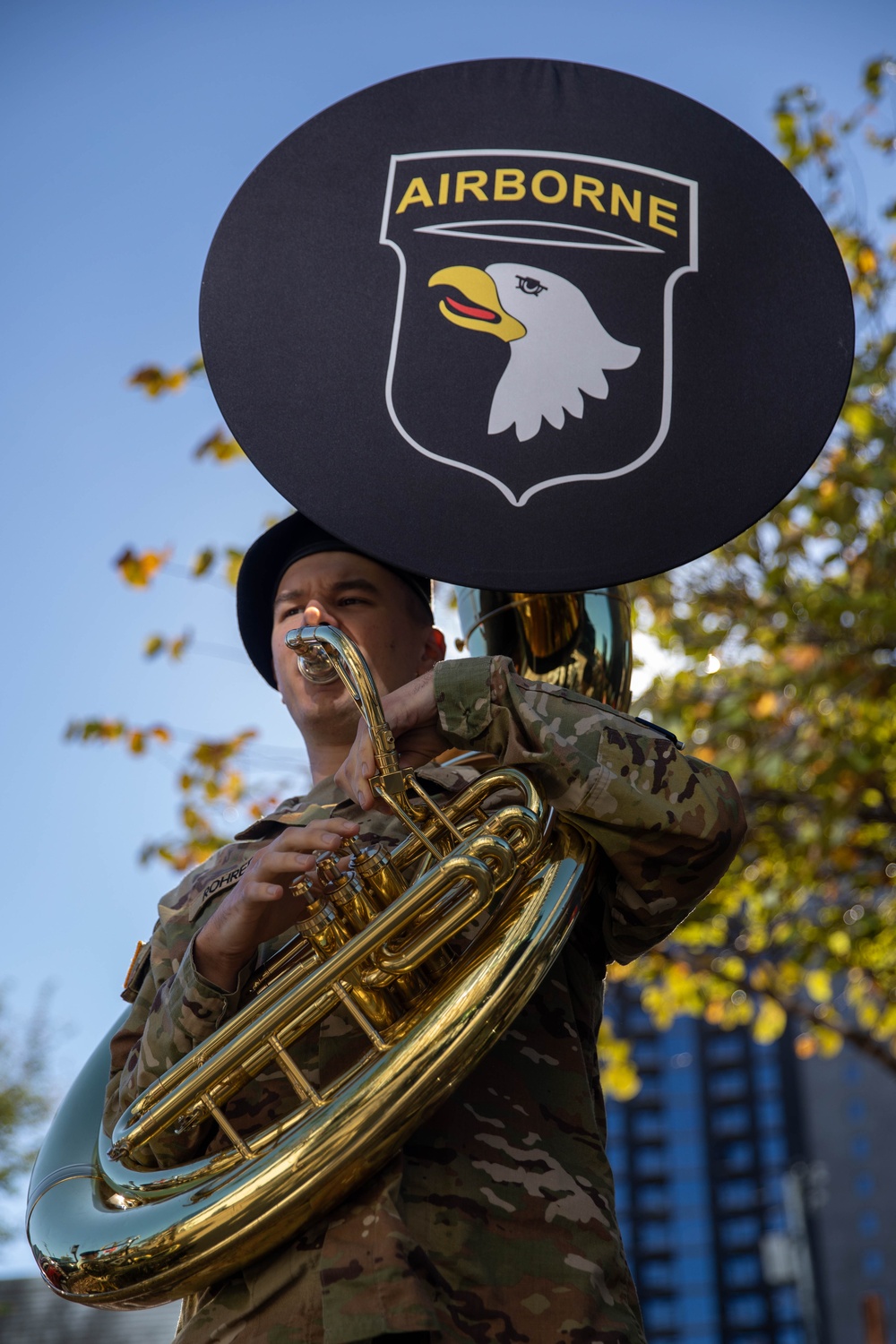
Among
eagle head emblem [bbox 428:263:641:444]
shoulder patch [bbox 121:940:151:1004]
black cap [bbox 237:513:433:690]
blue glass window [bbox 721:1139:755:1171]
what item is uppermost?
eagle head emblem [bbox 428:263:641:444]

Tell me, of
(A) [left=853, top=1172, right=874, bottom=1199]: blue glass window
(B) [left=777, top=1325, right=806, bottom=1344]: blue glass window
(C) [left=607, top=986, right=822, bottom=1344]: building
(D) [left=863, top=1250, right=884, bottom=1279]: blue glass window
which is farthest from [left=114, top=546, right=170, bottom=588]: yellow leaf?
(B) [left=777, top=1325, right=806, bottom=1344]: blue glass window

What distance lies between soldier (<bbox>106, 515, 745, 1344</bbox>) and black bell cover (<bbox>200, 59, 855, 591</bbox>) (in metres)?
0.24

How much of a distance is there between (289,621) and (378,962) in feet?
2.47

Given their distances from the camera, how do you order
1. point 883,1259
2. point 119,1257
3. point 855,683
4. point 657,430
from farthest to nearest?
point 883,1259 < point 855,683 < point 657,430 < point 119,1257

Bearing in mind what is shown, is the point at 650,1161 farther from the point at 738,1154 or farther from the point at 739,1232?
the point at 739,1232

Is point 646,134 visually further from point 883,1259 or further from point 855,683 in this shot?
point 883,1259

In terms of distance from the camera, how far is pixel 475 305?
213cm

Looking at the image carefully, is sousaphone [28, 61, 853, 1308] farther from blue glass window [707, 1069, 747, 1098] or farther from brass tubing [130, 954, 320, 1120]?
blue glass window [707, 1069, 747, 1098]

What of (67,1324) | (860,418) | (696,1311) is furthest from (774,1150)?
(860,418)

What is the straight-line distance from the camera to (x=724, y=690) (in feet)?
21.0

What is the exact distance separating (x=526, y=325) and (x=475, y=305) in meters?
0.09

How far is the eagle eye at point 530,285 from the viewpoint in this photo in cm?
214

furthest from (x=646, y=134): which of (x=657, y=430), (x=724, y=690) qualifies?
(x=724, y=690)

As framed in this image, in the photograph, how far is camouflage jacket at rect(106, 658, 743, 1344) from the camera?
5.35ft
